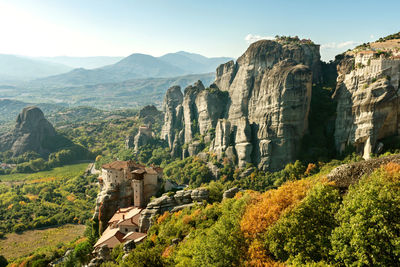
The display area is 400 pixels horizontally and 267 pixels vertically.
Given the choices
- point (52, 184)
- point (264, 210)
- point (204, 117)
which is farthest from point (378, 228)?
point (52, 184)

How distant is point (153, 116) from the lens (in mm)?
124250

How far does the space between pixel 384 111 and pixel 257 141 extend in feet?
73.2

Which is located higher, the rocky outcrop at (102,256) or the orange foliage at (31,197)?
the rocky outcrop at (102,256)

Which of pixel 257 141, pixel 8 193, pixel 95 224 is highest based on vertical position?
pixel 257 141

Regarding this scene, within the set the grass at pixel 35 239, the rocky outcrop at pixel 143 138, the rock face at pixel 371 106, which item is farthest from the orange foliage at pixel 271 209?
the rocky outcrop at pixel 143 138

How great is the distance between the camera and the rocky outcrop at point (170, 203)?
32.8 m

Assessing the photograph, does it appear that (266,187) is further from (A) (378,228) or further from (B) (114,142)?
(B) (114,142)

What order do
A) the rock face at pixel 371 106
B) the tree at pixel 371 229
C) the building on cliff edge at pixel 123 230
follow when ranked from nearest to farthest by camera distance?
the tree at pixel 371 229 < the building on cliff edge at pixel 123 230 < the rock face at pixel 371 106

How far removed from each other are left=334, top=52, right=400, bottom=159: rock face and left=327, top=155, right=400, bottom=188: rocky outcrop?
2858 cm

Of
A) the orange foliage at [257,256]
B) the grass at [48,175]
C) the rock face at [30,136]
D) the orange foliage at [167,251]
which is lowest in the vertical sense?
the grass at [48,175]

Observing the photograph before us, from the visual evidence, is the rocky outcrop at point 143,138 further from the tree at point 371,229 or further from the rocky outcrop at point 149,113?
the tree at point 371,229

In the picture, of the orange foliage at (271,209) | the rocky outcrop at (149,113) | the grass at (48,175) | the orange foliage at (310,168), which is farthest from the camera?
the rocky outcrop at (149,113)

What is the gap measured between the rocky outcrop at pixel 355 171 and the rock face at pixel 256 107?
1368 inches

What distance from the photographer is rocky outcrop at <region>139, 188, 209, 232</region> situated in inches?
1289
